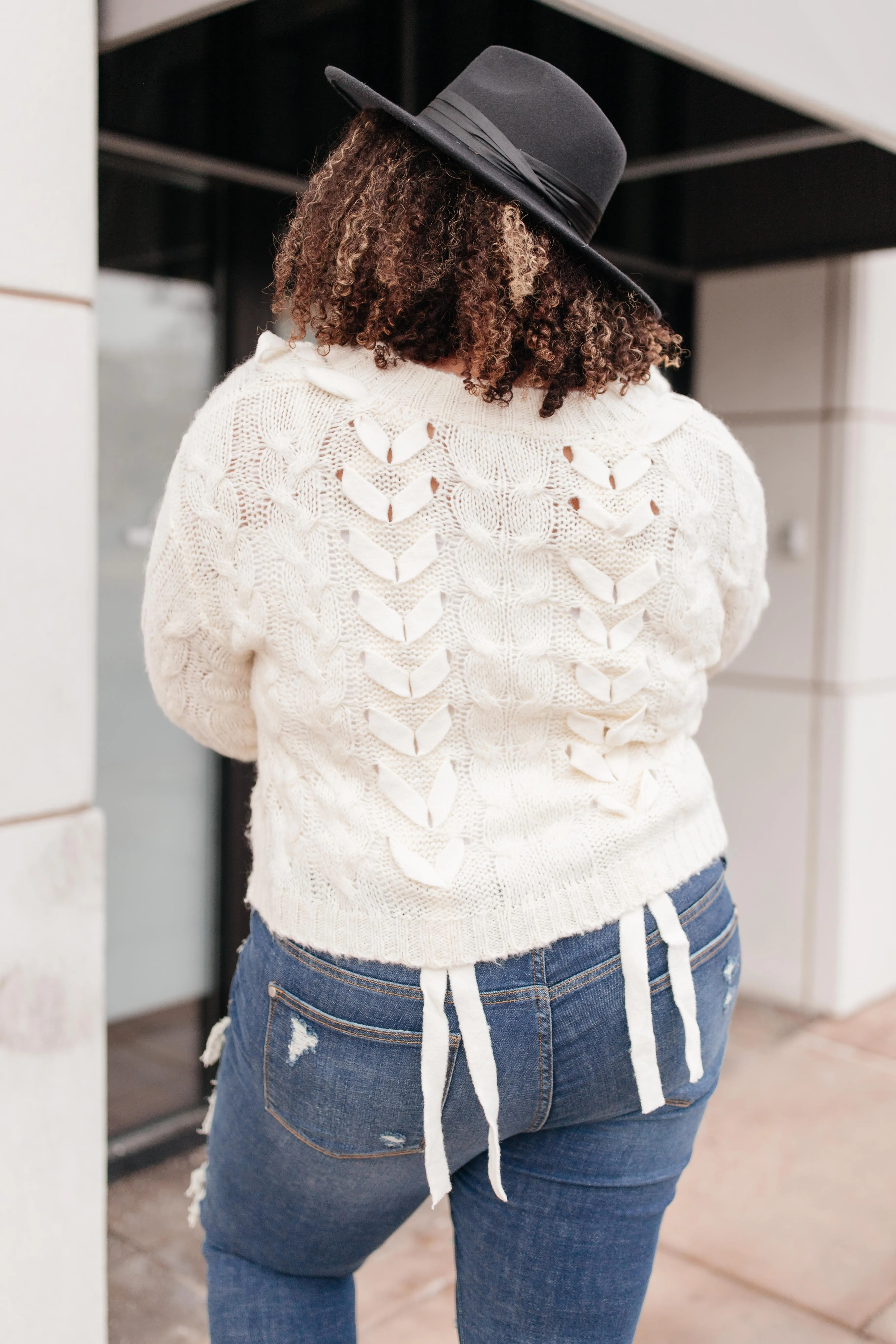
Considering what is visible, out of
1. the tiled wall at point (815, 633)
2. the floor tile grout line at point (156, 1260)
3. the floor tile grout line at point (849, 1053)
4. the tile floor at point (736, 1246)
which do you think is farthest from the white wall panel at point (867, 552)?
the floor tile grout line at point (156, 1260)

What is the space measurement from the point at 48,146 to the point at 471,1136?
1.55 metres

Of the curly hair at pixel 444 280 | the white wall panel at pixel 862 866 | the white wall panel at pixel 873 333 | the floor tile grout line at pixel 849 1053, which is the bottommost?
the floor tile grout line at pixel 849 1053

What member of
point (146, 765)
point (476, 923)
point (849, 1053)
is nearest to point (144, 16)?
point (476, 923)

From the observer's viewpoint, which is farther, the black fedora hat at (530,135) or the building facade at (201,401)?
the building facade at (201,401)

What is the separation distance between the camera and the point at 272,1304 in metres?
1.48

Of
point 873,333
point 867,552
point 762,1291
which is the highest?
point 873,333

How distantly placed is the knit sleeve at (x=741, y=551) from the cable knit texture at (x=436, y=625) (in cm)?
7

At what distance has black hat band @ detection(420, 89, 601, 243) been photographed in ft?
4.26

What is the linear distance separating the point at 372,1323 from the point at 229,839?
1.30 m

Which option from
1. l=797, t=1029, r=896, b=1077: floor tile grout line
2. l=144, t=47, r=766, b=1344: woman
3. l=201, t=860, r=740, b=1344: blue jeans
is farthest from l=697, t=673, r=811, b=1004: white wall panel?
l=144, t=47, r=766, b=1344: woman

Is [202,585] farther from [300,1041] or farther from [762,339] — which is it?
[762,339]

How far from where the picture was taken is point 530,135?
4.35ft

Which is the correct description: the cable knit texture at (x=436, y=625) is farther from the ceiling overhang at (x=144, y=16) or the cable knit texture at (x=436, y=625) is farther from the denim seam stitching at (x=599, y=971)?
the ceiling overhang at (x=144, y=16)

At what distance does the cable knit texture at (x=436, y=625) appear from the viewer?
→ 1.31m
